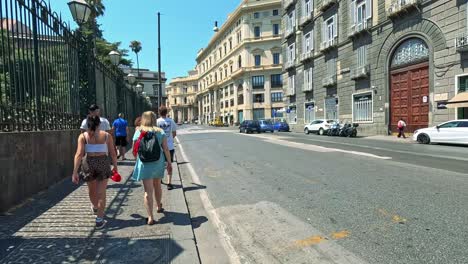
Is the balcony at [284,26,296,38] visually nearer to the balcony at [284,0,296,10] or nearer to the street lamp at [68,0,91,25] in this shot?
the balcony at [284,0,296,10]

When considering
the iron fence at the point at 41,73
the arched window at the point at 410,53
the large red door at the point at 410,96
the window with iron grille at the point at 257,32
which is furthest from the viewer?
the window with iron grille at the point at 257,32

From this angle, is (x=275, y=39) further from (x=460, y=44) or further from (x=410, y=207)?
(x=410, y=207)

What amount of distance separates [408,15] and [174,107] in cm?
12125

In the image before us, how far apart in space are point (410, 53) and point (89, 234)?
88.2 ft

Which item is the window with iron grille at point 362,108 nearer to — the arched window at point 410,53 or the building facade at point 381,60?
the building facade at point 381,60

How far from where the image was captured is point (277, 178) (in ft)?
29.5

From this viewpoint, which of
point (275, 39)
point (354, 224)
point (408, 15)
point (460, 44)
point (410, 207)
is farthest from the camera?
point (275, 39)

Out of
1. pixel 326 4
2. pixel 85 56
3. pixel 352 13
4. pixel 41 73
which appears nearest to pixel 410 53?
pixel 352 13

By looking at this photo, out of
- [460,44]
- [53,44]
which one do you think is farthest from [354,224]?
[460,44]

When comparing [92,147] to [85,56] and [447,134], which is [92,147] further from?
[447,134]

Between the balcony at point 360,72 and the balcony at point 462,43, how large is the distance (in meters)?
9.23

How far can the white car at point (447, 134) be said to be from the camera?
18.2 meters

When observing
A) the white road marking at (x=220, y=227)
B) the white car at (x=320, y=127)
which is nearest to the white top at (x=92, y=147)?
the white road marking at (x=220, y=227)

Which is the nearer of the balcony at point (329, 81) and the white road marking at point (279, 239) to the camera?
the white road marking at point (279, 239)
